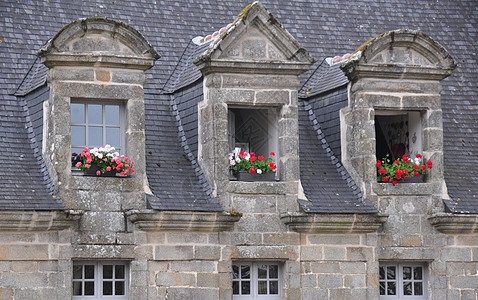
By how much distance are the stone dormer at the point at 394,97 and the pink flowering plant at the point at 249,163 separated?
4.45 ft

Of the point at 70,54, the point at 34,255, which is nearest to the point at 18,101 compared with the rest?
the point at 70,54

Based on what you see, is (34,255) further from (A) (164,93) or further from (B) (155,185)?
(A) (164,93)

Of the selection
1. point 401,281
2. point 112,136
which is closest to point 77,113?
point 112,136

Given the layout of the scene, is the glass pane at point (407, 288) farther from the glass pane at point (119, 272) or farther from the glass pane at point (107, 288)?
the glass pane at point (107, 288)

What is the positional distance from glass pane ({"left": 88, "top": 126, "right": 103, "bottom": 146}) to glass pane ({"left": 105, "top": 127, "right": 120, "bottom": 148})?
10cm

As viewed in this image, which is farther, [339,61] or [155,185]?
[339,61]

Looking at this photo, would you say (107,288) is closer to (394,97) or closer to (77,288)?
(77,288)

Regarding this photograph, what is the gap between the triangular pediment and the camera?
17.5 m

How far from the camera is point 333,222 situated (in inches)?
685

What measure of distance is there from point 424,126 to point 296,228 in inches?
102

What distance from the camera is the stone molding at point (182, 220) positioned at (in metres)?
16.5

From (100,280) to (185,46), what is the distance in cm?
429

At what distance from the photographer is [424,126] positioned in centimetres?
1839

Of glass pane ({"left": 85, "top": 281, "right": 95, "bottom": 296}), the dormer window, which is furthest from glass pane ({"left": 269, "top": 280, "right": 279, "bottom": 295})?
glass pane ({"left": 85, "top": 281, "right": 95, "bottom": 296})
